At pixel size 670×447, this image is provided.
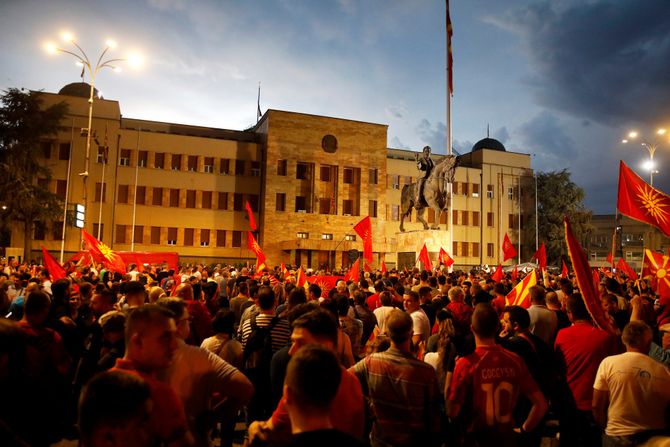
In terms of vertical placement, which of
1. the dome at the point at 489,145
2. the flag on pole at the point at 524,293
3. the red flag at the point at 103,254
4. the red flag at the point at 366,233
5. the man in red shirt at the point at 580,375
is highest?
the dome at the point at 489,145

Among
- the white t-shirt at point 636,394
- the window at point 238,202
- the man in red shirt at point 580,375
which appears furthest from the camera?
the window at point 238,202

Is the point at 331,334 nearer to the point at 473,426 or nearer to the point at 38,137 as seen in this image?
the point at 473,426

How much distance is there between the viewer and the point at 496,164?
59031 mm

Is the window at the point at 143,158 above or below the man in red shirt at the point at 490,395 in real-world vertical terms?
above

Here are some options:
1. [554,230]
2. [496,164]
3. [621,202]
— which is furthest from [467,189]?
[621,202]

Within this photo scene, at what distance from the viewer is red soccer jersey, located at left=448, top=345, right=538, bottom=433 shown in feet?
12.4

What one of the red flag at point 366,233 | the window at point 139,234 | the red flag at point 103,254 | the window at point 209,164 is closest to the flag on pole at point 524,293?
the red flag at point 366,233

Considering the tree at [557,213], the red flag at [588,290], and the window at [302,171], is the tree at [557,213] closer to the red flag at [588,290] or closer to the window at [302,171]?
the window at [302,171]

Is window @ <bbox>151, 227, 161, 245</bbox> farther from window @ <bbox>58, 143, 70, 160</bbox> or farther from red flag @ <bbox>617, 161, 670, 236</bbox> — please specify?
red flag @ <bbox>617, 161, 670, 236</bbox>

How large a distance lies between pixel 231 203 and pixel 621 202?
40.2 metres

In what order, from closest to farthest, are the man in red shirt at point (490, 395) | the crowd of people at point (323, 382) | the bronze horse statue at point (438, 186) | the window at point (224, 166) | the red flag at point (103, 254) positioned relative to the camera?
1. the crowd of people at point (323, 382)
2. the man in red shirt at point (490, 395)
3. the red flag at point (103, 254)
4. the bronze horse statue at point (438, 186)
5. the window at point (224, 166)

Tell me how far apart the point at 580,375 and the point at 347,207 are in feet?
151

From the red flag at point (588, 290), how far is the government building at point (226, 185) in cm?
3476

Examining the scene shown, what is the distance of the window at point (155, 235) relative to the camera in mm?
45094
